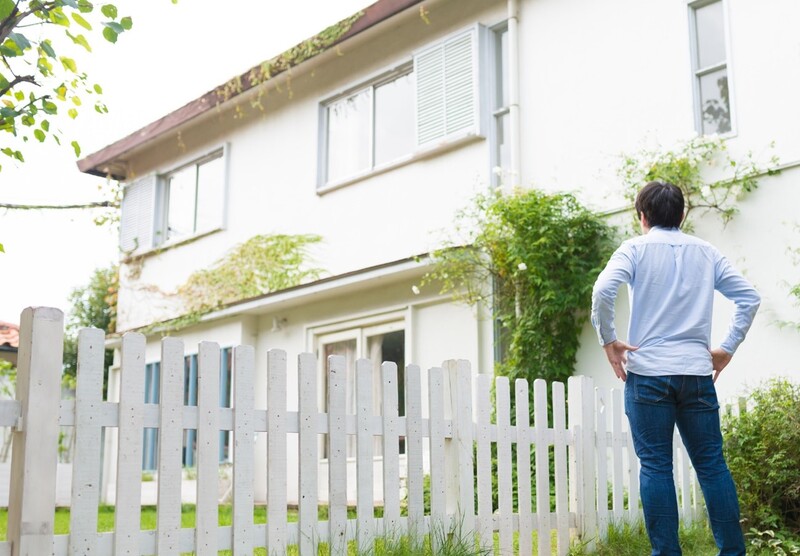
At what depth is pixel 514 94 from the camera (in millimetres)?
9562

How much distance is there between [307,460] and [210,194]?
395 inches

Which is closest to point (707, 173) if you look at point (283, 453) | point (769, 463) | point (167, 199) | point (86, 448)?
point (769, 463)

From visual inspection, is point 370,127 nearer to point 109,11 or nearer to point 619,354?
point 109,11

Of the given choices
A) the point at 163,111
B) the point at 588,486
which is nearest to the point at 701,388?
the point at 588,486

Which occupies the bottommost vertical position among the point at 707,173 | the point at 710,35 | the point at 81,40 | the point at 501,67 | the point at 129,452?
the point at 129,452

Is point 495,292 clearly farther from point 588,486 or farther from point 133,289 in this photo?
point 133,289

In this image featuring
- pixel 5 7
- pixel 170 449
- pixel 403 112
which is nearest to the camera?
pixel 170 449

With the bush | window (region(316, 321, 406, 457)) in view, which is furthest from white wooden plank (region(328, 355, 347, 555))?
window (region(316, 321, 406, 457))

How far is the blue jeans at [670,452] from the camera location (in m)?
3.94

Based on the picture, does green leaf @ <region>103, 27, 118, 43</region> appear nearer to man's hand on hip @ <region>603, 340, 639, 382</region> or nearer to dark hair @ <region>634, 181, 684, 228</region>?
dark hair @ <region>634, 181, 684, 228</region>

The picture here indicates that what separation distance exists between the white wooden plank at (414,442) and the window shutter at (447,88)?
17.8 ft

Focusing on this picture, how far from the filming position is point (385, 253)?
1066 cm

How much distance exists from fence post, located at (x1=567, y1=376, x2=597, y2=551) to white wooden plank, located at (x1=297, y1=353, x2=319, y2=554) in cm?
195

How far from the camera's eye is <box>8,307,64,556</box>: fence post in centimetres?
333
